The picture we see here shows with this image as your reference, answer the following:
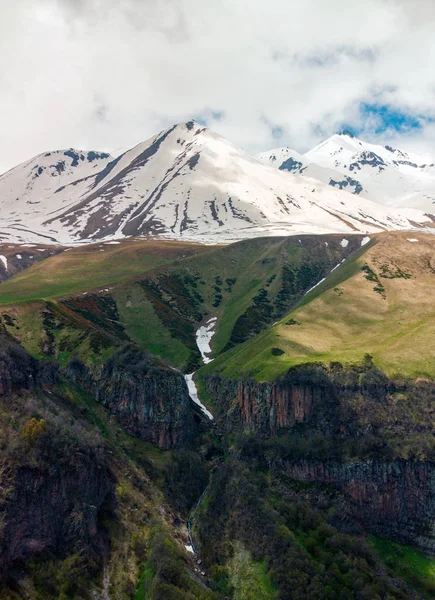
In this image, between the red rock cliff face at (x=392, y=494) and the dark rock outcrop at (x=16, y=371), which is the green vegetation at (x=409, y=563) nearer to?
the red rock cliff face at (x=392, y=494)

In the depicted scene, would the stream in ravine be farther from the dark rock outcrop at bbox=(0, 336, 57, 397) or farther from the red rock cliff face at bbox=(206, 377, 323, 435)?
the dark rock outcrop at bbox=(0, 336, 57, 397)

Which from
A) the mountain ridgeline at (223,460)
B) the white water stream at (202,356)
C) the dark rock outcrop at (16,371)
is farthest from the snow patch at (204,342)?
the dark rock outcrop at (16,371)

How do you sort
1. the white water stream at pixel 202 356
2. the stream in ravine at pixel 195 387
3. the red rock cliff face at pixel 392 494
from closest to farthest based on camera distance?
the stream in ravine at pixel 195 387 < the red rock cliff face at pixel 392 494 < the white water stream at pixel 202 356

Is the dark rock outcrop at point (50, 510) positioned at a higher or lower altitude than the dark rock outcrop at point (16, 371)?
lower

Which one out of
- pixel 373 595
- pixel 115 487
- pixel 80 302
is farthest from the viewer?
pixel 80 302

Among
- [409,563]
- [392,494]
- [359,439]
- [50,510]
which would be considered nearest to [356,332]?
[359,439]

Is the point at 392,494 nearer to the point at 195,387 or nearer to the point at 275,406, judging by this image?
the point at 275,406

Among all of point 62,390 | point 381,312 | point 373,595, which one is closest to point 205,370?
point 62,390

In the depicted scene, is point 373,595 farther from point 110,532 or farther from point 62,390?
point 62,390
